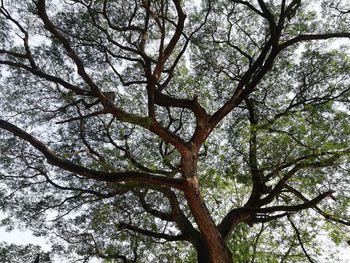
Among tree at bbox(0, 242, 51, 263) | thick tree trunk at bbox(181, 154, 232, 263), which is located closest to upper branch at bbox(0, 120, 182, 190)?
thick tree trunk at bbox(181, 154, 232, 263)

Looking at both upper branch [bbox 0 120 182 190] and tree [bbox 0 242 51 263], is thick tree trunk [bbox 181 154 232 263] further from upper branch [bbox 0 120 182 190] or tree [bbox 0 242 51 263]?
tree [bbox 0 242 51 263]

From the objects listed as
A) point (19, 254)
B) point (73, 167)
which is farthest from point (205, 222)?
point (19, 254)

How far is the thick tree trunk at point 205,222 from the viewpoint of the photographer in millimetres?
4688

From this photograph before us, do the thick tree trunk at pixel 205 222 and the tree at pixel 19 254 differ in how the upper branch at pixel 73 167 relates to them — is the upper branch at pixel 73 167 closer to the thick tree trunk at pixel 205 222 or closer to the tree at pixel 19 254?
the thick tree trunk at pixel 205 222

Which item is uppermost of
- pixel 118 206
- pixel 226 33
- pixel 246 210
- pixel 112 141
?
pixel 226 33

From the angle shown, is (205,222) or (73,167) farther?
(205,222)

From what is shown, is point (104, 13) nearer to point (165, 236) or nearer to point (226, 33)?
point (226, 33)

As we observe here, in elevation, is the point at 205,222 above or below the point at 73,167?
below

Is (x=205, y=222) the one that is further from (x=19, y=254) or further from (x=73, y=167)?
(x=19, y=254)

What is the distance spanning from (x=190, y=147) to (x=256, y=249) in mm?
4707

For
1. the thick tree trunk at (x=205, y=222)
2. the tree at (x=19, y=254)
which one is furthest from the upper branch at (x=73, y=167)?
the tree at (x=19, y=254)

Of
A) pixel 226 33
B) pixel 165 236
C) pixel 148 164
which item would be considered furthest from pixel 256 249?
pixel 226 33

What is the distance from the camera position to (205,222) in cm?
482

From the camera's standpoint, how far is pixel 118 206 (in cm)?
758
